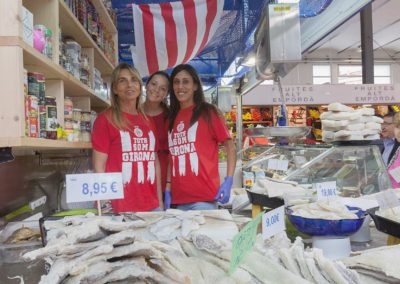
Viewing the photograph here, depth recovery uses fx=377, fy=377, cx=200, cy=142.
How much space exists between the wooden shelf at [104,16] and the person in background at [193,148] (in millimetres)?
1181

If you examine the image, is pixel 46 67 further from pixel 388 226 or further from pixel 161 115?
pixel 388 226

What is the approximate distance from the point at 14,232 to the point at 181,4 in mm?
2915

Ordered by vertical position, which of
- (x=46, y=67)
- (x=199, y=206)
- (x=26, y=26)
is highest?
(x=26, y=26)

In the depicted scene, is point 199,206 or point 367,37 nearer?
point 199,206

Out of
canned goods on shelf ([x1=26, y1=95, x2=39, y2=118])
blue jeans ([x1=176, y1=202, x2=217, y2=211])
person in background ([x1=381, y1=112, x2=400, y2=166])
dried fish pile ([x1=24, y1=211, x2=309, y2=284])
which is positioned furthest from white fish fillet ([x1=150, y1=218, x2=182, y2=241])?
person in background ([x1=381, y1=112, x2=400, y2=166])

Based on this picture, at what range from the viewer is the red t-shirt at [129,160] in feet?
7.68

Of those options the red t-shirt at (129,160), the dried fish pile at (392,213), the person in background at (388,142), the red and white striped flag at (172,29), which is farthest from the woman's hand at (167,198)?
the person in background at (388,142)

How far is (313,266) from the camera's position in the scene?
0.96 m

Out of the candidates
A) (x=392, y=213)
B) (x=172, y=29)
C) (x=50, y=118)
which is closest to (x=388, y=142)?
(x=172, y=29)

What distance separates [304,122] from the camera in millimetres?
11078

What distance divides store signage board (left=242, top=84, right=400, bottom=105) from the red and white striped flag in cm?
583

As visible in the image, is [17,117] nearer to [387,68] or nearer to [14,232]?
[14,232]

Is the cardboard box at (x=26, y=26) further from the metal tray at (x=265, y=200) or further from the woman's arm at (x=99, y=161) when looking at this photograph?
the metal tray at (x=265, y=200)

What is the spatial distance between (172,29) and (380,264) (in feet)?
11.7
